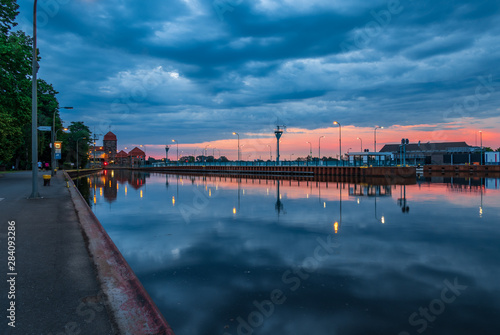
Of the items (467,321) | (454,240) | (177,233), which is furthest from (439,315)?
(177,233)

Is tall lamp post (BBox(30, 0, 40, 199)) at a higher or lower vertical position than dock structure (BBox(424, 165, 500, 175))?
higher

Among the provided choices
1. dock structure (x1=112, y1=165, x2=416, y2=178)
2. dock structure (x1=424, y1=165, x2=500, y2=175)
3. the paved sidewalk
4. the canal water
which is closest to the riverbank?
the paved sidewalk

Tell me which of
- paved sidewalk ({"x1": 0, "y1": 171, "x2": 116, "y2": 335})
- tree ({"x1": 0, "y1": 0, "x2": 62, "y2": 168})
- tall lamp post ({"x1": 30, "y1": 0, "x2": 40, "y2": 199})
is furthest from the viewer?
tree ({"x1": 0, "y1": 0, "x2": 62, "y2": 168})

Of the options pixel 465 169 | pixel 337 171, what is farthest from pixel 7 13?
pixel 465 169

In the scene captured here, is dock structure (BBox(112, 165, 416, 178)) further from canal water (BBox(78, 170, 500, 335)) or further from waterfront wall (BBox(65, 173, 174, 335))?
waterfront wall (BBox(65, 173, 174, 335))

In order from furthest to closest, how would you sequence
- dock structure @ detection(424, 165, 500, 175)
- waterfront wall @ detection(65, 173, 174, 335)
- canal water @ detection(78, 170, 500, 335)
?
dock structure @ detection(424, 165, 500, 175), canal water @ detection(78, 170, 500, 335), waterfront wall @ detection(65, 173, 174, 335)

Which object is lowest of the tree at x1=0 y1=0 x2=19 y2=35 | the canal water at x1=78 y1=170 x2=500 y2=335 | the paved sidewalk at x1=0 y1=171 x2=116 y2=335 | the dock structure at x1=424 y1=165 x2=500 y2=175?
A: the canal water at x1=78 y1=170 x2=500 y2=335

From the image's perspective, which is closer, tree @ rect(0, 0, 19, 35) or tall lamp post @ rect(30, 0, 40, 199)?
tall lamp post @ rect(30, 0, 40, 199)

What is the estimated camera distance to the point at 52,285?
5809 mm

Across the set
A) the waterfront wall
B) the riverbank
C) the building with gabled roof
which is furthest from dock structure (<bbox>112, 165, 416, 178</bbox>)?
the waterfront wall

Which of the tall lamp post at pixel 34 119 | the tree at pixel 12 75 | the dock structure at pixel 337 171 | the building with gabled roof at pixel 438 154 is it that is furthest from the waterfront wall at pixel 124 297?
the building with gabled roof at pixel 438 154

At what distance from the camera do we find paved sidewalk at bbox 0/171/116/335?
14.6ft

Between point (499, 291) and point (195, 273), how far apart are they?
6686 mm

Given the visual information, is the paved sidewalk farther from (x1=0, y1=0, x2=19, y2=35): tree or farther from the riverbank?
(x1=0, y1=0, x2=19, y2=35): tree
